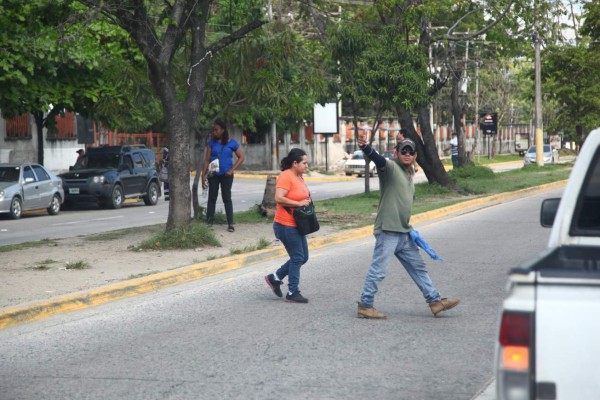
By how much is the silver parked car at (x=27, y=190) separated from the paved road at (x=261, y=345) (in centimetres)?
1598

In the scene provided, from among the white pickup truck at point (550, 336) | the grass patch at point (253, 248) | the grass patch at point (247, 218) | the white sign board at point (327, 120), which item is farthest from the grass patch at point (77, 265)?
the white sign board at point (327, 120)

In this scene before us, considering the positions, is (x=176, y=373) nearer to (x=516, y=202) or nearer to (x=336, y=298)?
(x=336, y=298)

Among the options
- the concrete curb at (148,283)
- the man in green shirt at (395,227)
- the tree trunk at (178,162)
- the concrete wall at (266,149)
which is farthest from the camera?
Result: the concrete wall at (266,149)

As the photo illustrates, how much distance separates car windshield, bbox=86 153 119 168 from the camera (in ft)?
113

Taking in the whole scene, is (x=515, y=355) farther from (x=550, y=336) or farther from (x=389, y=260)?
(x=389, y=260)

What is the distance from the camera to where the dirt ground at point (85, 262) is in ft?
40.8

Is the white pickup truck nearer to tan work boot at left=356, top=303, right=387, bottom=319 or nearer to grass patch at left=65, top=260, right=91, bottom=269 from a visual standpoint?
tan work boot at left=356, top=303, right=387, bottom=319

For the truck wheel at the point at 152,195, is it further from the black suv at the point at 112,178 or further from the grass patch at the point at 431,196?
the grass patch at the point at 431,196

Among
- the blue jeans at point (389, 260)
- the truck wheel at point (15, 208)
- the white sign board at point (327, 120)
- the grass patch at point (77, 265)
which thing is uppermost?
the white sign board at point (327, 120)

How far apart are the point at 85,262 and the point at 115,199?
728 inches

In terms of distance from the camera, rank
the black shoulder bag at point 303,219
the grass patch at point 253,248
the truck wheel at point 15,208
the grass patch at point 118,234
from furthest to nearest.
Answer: the truck wheel at point 15,208 < the grass patch at point 118,234 < the grass patch at point 253,248 < the black shoulder bag at point 303,219

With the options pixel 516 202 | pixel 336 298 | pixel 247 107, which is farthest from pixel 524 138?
pixel 336 298

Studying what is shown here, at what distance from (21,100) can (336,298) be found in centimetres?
2052

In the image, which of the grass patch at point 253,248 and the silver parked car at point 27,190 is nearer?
the grass patch at point 253,248
